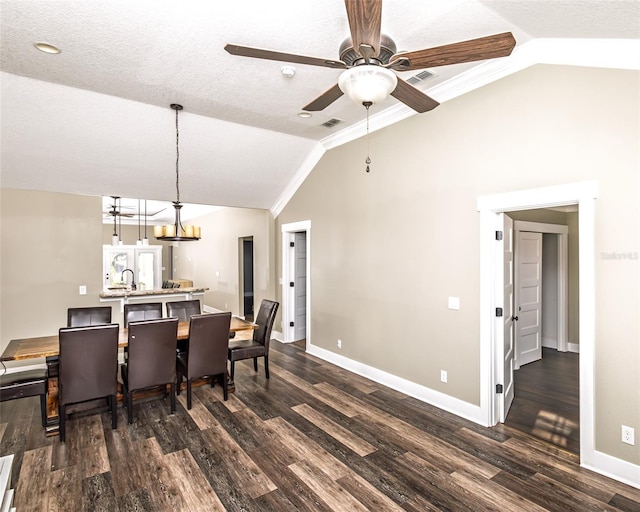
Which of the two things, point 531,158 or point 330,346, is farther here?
point 330,346

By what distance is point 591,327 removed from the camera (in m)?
2.54

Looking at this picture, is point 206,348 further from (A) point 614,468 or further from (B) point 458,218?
(A) point 614,468

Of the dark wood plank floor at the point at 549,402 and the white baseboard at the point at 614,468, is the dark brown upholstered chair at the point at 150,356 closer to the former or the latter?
the dark wood plank floor at the point at 549,402

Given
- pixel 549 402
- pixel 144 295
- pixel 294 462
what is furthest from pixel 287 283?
pixel 549 402

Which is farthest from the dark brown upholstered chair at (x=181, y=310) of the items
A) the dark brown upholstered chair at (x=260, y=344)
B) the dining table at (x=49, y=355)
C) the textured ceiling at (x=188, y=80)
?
the textured ceiling at (x=188, y=80)

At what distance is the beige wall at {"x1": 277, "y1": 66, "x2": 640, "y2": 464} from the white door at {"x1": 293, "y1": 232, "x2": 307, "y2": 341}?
0.81 metres

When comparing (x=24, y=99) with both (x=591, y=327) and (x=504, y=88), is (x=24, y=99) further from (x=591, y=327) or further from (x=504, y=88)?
(x=591, y=327)

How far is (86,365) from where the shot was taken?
9.89 feet

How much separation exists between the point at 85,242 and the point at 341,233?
3965 millimetres

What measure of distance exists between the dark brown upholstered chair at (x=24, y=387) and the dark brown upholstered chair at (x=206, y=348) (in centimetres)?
121

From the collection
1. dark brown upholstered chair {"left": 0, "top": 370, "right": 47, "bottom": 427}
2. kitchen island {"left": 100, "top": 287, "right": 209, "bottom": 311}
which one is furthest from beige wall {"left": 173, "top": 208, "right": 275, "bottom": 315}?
dark brown upholstered chair {"left": 0, "top": 370, "right": 47, "bottom": 427}

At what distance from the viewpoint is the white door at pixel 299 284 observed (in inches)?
250

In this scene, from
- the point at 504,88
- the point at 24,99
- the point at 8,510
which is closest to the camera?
the point at 8,510


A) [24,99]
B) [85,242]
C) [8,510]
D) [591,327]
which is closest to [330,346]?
[591,327]
